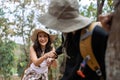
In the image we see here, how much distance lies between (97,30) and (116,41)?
0.53 meters

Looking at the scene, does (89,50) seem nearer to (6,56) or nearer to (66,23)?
(66,23)

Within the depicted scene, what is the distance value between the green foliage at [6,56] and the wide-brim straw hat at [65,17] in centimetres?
994

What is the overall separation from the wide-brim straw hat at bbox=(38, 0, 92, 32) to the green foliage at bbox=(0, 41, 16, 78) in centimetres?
994

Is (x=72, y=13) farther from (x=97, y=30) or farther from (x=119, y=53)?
(x=119, y=53)

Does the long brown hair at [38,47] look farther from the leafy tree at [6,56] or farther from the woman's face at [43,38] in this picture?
the leafy tree at [6,56]

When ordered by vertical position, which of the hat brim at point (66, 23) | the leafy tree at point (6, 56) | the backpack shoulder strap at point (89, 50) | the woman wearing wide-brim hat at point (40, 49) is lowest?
the leafy tree at point (6, 56)

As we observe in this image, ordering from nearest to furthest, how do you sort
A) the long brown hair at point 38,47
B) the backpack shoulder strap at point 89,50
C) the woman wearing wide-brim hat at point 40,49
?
1. the backpack shoulder strap at point 89,50
2. the long brown hair at point 38,47
3. the woman wearing wide-brim hat at point 40,49

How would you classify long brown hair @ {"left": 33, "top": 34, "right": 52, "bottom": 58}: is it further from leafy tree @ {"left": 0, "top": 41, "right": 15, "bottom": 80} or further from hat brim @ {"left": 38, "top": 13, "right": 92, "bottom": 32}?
leafy tree @ {"left": 0, "top": 41, "right": 15, "bottom": 80}

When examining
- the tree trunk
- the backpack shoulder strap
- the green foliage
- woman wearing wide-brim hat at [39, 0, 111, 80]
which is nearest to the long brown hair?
woman wearing wide-brim hat at [39, 0, 111, 80]

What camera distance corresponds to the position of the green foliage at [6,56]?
1206 cm

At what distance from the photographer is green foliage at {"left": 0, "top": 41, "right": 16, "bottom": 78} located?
12062 millimetres

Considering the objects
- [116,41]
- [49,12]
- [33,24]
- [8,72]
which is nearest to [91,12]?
[33,24]

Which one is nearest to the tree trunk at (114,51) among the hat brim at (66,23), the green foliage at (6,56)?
the hat brim at (66,23)

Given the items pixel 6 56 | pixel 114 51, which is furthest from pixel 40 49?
pixel 6 56
